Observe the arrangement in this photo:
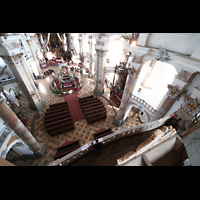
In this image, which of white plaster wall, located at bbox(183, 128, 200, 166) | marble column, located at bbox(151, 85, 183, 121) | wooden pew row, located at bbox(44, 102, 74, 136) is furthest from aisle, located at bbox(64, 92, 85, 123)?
white plaster wall, located at bbox(183, 128, 200, 166)

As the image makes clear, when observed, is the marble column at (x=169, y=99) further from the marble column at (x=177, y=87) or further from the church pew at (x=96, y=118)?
the church pew at (x=96, y=118)

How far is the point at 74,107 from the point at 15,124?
276 inches

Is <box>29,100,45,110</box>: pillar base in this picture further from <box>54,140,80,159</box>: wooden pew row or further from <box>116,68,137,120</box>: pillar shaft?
<box>116,68,137,120</box>: pillar shaft

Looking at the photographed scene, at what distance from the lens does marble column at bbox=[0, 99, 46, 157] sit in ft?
15.8

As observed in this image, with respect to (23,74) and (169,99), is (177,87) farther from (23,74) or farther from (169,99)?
(23,74)

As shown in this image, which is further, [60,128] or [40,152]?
[60,128]

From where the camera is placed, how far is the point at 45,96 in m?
13.8

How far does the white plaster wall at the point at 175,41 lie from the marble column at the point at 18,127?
8.75 metres

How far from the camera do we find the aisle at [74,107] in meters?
11.1

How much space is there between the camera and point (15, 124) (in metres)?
5.35

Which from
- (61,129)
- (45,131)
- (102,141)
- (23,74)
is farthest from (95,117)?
(23,74)

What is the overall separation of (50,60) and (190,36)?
83.7 ft

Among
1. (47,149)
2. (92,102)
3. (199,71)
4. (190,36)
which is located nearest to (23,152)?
(47,149)

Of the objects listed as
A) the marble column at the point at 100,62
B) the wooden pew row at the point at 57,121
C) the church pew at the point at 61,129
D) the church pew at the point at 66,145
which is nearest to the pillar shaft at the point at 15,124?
the church pew at the point at 66,145
